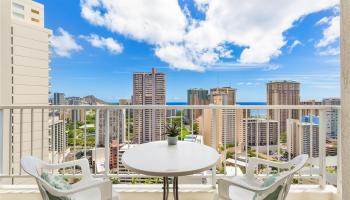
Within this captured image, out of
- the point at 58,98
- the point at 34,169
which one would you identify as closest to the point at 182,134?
the point at 34,169

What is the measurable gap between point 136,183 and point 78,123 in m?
1.10

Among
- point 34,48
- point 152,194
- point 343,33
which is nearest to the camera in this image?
point 343,33

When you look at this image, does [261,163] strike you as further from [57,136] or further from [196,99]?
[57,136]

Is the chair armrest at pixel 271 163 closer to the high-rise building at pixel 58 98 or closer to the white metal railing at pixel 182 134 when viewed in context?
the white metal railing at pixel 182 134

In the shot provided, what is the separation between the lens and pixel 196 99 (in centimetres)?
350

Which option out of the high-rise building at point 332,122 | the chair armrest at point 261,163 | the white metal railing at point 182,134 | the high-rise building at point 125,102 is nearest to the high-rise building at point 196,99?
the white metal railing at point 182,134

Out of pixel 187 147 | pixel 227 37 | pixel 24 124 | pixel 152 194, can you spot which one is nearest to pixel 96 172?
pixel 152 194

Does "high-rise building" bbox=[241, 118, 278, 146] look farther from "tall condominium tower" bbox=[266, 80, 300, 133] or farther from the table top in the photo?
the table top

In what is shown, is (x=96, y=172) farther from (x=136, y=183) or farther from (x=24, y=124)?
(x=24, y=124)

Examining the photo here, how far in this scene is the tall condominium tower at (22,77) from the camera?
3.10 meters

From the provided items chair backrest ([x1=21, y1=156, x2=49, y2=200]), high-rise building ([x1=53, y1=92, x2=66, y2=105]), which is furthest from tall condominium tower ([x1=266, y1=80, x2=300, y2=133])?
high-rise building ([x1=53, y1=92, x2=66, y2=105])

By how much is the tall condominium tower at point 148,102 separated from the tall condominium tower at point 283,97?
4.88 ft

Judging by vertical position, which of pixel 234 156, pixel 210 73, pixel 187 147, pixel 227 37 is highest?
pixel 227 37

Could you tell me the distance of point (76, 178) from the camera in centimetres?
302
